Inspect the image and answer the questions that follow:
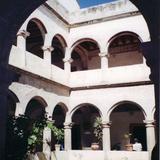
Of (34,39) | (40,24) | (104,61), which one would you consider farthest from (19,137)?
(34,39)

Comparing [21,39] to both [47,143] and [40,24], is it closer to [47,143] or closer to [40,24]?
[40,24]

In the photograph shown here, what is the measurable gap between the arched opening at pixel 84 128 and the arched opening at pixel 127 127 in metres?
1.18

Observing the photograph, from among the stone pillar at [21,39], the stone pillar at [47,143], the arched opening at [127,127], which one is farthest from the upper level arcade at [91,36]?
the arched opening at [127,127]

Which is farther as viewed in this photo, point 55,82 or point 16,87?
point 55,82

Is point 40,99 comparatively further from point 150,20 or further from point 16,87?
point 150,20

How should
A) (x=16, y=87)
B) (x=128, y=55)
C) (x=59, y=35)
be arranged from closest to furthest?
(x=16, y=87), (x=59, y=35), (x=128, y=55)

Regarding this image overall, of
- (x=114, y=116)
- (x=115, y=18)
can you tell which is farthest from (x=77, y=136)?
(x=115, y=18)

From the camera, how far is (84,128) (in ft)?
59.6

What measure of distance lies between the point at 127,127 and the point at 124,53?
13.6 feet

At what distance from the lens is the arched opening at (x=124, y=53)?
699 inches

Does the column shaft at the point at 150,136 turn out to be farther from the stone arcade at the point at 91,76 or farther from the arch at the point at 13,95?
the arch at the point at 13,95

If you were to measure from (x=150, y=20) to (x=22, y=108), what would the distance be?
337 inches

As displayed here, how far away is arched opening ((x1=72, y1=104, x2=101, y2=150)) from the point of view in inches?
711

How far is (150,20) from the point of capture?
3900 millimetres
